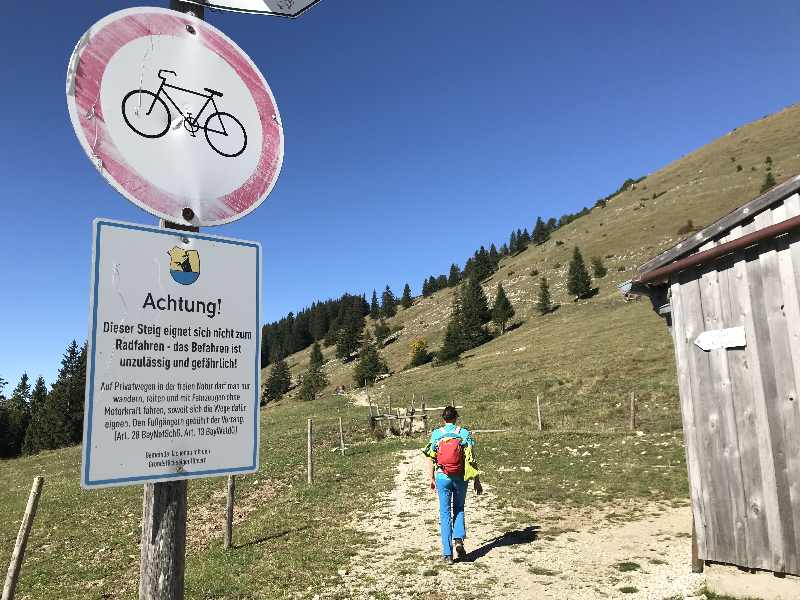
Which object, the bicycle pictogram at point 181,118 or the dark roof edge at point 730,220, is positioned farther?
the dark roof edge at point 730,220

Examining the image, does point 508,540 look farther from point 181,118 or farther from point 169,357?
point 181,118

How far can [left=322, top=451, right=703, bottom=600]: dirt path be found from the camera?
279 inches

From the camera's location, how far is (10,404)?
Answer: 7594cm

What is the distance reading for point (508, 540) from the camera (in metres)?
9.32

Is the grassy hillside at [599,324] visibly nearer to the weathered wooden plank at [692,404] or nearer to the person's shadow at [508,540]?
the person's shadow at [508,540]

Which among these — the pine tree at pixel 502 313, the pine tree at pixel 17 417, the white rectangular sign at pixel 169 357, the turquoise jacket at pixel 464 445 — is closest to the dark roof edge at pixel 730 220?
the turquoise jacket at pixel 464 445

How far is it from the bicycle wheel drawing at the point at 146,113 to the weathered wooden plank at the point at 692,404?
6904 mm

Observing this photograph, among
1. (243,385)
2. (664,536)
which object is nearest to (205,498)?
(664,536)

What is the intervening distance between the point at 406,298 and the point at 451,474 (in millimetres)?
120064

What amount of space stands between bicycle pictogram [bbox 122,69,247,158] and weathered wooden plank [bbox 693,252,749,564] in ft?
21.7

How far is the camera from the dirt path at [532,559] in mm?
7082

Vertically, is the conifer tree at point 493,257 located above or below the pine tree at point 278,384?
above

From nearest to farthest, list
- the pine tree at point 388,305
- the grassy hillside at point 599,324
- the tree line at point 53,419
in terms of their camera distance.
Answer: the grassy hillside at point 599,324 → the tree line at point 53,419 → the pine tree at point 388,305

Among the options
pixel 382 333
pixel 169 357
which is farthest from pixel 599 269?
pixel 169 357
